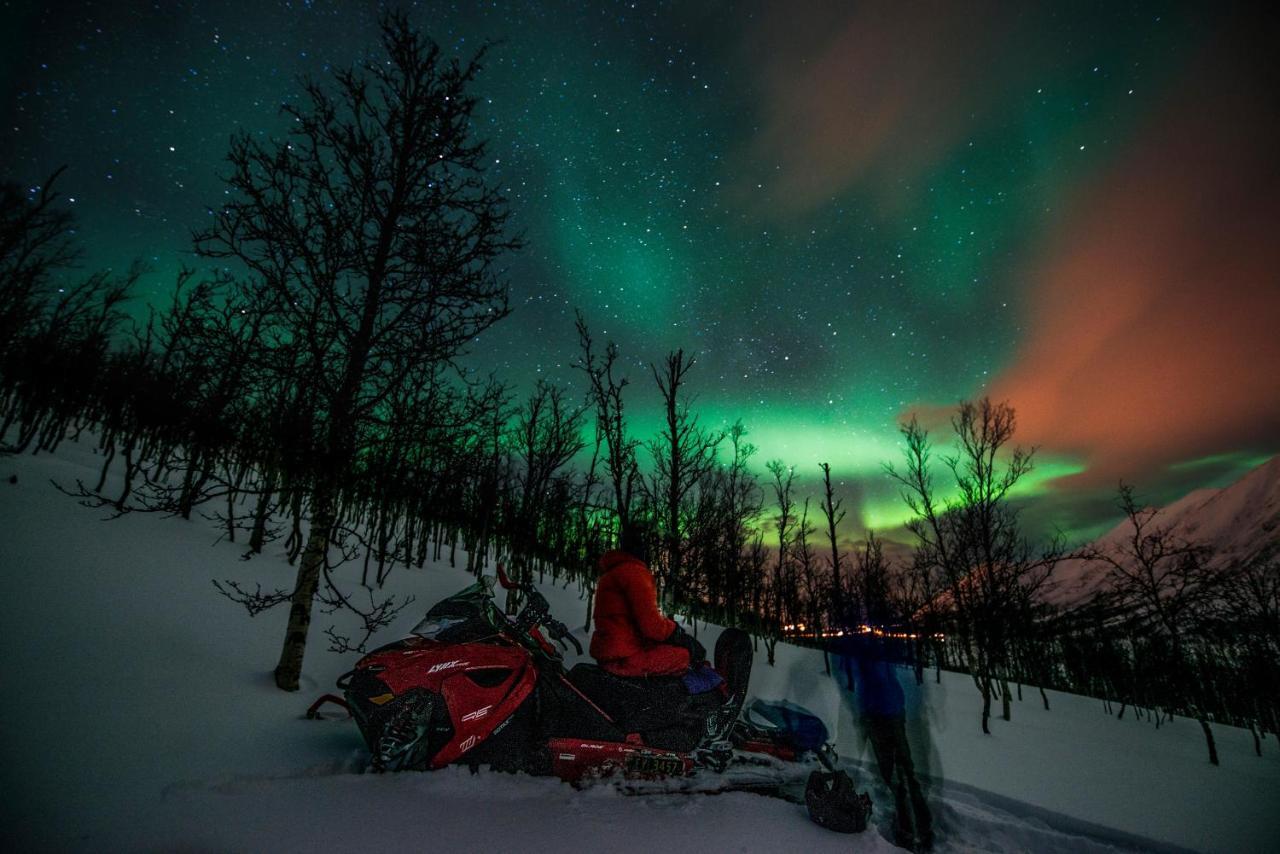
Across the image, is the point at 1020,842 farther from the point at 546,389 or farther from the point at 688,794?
the point at 546,389

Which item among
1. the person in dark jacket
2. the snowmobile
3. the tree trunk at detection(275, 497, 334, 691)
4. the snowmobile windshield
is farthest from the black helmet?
the tree trunk at detection(275, 497, 334, 691)

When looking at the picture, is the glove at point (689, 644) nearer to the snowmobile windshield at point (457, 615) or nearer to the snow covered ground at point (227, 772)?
the snow covered ground at point (227, 772)

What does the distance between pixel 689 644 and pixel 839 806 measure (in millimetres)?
1567

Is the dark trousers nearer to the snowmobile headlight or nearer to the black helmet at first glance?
the black helmet

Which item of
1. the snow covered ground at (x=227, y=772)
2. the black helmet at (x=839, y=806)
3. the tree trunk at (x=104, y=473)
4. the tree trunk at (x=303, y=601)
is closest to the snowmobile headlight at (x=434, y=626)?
the snow covered ground at (x=227, y=772)

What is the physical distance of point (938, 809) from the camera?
5.76m

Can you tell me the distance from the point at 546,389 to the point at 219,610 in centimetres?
1574

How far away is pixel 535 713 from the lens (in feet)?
11.6

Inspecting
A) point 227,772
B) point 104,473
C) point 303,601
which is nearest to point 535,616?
point 227,772

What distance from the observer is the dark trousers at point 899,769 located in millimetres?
4863

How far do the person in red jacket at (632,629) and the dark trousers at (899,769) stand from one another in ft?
9.34

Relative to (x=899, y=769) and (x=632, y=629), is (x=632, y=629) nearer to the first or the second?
(x=632, y=629)

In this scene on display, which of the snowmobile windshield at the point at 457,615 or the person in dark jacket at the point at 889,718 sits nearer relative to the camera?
the snowmobile windshield at the point at 457,615

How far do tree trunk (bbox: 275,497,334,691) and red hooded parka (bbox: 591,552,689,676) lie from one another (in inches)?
132
